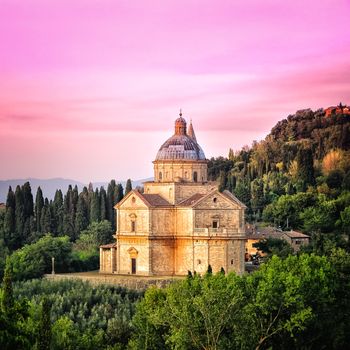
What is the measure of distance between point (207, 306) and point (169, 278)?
16.5m

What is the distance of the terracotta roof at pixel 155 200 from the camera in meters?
61.7

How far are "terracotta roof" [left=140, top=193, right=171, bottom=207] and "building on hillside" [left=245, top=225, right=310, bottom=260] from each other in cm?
1115

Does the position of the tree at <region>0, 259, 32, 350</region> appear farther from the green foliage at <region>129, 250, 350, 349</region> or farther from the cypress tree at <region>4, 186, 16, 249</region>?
the cypress tree at <region>4, 186, 16, 249</region>

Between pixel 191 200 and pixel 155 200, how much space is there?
2.15 m

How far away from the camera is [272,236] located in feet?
242

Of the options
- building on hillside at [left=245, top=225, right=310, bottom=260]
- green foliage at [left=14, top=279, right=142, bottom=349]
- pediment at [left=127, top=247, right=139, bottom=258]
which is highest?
building on hillside at [left=245, top=225, right=310, bottom=260]

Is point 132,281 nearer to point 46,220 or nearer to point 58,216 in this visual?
point 46,220

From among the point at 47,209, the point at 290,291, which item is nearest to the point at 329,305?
the point at 290,291

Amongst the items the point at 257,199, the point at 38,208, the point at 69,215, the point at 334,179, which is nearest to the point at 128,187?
the point at 69,215

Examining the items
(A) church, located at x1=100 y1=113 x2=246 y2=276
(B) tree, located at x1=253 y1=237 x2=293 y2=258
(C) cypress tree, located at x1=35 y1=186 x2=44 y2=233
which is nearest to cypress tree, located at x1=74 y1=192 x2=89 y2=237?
(C) cypress tree, located at x1=35 y1=186 x2=44 y2=233

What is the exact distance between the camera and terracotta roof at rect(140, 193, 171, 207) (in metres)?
61.7

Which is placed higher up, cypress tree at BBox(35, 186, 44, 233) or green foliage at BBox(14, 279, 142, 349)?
cypress tree at BBox(35, 186, 44, 233)

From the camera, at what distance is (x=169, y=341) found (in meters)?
44.8

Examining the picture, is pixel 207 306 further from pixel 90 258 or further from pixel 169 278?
pixel 90 258
